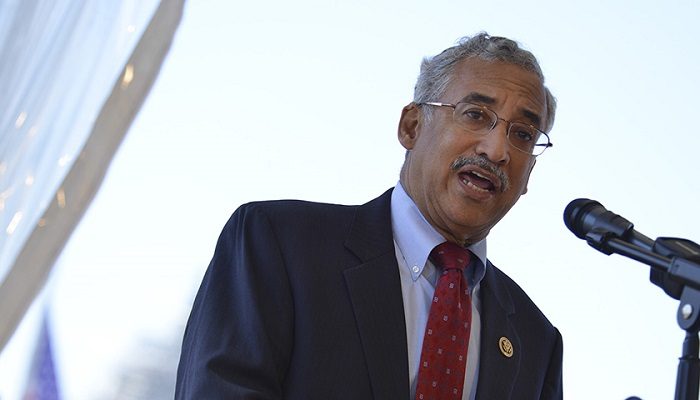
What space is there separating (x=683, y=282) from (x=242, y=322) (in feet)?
3.07

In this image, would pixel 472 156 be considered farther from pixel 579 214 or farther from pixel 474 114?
pixel 579 214

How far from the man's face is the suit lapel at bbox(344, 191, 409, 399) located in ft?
0.51

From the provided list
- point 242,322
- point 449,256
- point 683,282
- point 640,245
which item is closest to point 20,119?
point 242,322

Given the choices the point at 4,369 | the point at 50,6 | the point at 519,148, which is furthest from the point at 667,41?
the point at 4,369

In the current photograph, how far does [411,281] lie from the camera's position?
8.04 ft

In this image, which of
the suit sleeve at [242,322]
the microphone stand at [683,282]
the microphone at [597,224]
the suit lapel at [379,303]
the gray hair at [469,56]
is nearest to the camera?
the microphone stand at [683,282]

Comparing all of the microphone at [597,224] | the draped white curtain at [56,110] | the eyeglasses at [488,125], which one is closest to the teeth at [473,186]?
the eyeglasses at [488,125]

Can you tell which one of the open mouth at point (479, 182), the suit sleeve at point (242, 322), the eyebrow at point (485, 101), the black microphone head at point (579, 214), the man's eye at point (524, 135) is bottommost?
the suit sleeve at point (242, 322)

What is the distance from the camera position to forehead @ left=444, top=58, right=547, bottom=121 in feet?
8.57

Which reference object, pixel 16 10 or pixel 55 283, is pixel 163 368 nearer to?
pixel 55 283

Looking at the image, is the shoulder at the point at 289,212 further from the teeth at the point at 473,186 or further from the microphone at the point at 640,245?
the microphone at the point at 640,245

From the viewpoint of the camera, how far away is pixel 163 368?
2969mm

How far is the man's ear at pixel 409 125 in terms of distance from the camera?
277 cm

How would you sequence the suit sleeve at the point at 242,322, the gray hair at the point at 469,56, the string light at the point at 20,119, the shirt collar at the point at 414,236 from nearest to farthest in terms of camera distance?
the suit sleeve at the point at 242,322
the shirt collar at the point at 414,236
the string light at the point at 20,119
the gray hair at the point at 469,56
